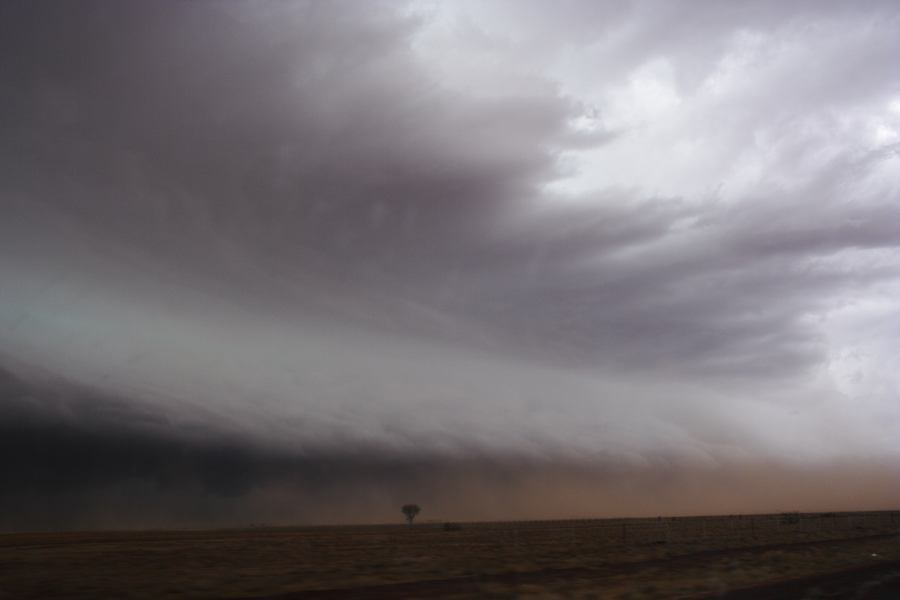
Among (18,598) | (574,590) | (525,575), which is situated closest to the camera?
(18,598)

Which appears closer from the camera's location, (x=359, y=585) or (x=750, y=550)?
(x=359, y=585)

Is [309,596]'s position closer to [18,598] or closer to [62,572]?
[18,598]

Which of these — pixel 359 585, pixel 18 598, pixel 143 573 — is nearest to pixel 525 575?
pixel 359 585

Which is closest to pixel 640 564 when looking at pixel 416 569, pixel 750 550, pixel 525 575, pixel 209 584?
pixel 525 575

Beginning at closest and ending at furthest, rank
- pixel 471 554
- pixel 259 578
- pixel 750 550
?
pixel 259 578 → pixel 471 554 → pixel 750 550

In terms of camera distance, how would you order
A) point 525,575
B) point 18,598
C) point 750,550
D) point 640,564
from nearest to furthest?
point 18,598
point 525,575
point 640,564
point 750,550

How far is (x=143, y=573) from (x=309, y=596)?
61.4 feet

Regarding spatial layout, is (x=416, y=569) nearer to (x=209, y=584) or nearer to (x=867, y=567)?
(x=209, y=584)

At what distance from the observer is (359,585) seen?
134 ft

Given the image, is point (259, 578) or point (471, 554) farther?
point (471, 554)

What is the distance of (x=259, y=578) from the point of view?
4341cm

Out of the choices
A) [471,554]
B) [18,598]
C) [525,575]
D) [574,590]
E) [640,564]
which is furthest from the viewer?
[471,554]

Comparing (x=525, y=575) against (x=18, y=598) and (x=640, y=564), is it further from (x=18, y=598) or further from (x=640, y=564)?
(x=18, y=598)

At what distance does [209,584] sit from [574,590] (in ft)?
67.9
